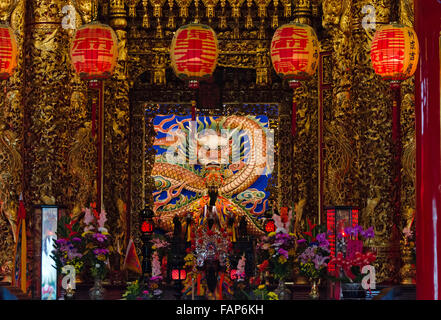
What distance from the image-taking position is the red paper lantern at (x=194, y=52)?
25.2 ft

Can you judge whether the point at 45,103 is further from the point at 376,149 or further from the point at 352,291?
the point at 352,291

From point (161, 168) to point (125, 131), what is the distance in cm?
68

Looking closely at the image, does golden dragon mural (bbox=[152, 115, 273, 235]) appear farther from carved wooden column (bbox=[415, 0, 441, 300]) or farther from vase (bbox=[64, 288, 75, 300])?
carved wooden column (bbox=[415, 0, 441, 300])

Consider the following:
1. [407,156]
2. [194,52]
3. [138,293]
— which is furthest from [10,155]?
[407,156]

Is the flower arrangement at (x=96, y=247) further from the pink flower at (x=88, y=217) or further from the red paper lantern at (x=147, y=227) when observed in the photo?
the red paper lantern at (x=147, y=227)

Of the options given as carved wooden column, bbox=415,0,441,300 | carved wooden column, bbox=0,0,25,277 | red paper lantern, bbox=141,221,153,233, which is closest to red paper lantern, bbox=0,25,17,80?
carved wooden column, bbox=0,0,25,277

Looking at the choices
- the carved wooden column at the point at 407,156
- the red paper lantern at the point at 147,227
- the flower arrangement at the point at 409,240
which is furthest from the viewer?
the carved wooden column at the point at 407,156

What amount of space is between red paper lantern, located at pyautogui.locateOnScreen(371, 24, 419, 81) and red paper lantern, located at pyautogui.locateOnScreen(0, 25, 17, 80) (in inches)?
128

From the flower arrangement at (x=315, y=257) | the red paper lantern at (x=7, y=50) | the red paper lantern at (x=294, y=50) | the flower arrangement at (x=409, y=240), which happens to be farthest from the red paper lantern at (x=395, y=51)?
the red paper lantern at (x=7, y=50)

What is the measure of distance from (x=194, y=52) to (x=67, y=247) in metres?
1.97

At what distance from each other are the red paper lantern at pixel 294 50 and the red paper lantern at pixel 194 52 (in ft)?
1.98

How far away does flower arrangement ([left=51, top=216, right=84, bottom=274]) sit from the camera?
24.0 feet

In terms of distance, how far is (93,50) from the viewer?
7.91m
